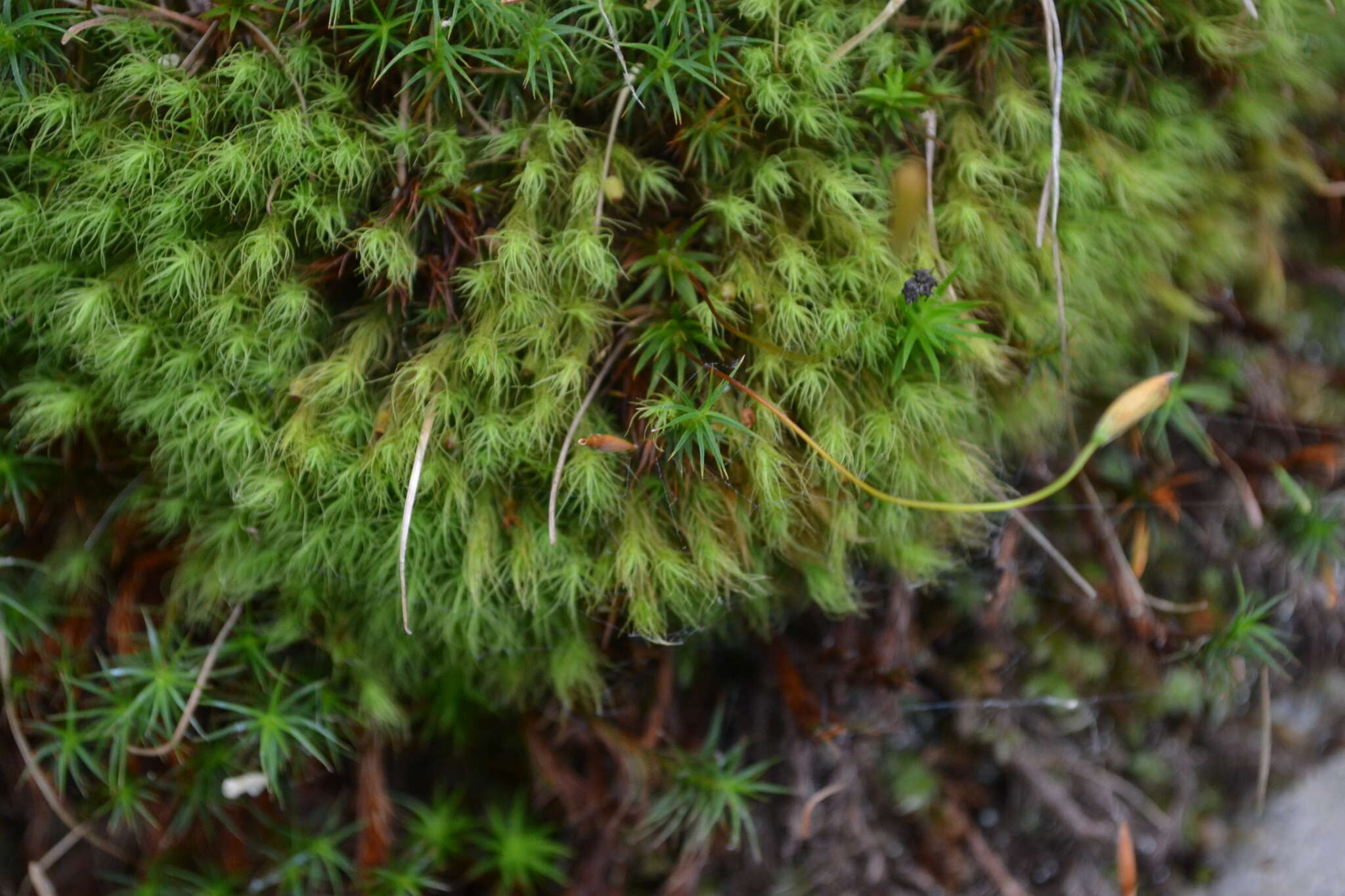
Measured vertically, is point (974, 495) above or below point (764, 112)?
below

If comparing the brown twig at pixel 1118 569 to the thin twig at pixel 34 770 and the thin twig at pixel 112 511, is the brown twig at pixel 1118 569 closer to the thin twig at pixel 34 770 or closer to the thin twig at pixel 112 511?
the thin twig at pixel 112 511

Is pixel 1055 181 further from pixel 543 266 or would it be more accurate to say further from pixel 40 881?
pixel 40 881

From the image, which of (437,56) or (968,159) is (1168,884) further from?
(437,56)

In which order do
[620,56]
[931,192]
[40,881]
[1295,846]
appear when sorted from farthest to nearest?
[1295,846] → [40,881] → [931,192] → [620,56]

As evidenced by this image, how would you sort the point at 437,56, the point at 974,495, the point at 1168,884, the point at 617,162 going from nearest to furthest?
the point at 437,56 < the point at 617,162 < the point at 974,495 < the point at 1168,884

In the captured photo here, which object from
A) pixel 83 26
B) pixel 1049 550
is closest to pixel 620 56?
pixel 83 26

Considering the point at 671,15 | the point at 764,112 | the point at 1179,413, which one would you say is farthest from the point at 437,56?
the point at 1179,413

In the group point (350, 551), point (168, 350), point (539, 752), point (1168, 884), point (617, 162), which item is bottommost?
point (1168, 884)
